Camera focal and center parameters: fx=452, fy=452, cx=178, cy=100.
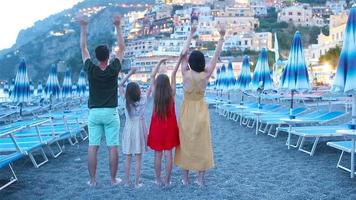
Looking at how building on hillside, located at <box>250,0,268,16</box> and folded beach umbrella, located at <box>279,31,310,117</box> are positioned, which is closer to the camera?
folded beach umbrella, located at <box>279,31,310,117</box>

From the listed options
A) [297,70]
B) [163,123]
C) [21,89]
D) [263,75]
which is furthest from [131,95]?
[21,89]

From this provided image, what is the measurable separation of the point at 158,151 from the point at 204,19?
120998 mm

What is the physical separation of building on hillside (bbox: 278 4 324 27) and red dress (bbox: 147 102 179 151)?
117871 mm

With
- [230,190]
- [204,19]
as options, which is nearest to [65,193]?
[230,190]

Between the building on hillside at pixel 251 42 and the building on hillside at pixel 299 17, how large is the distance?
16.6 meters

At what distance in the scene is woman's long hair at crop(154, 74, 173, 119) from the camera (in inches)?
204

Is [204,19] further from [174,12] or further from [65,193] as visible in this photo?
[65,193]

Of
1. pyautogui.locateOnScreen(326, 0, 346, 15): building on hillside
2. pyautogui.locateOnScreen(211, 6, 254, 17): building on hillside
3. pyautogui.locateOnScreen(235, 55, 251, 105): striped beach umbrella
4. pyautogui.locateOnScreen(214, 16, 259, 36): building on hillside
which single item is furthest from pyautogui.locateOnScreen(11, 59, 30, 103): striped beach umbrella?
pyautogui.locateOnScreen(326, 0, 346, 15): building on hillside

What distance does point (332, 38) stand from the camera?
61.5 metres

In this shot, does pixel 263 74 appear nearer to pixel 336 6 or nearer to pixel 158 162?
pixel 158 162

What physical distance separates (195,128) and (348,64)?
197 cm

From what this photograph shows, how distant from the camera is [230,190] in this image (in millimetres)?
5074

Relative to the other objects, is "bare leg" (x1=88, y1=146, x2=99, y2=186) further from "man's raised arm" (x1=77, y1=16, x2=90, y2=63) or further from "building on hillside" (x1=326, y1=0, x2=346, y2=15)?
"building on hillside" (x1=326, y1=0, x2=346, y2=15)

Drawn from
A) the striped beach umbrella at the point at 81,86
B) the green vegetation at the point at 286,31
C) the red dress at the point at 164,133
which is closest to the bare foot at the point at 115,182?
the red dress at the point at 164,133
